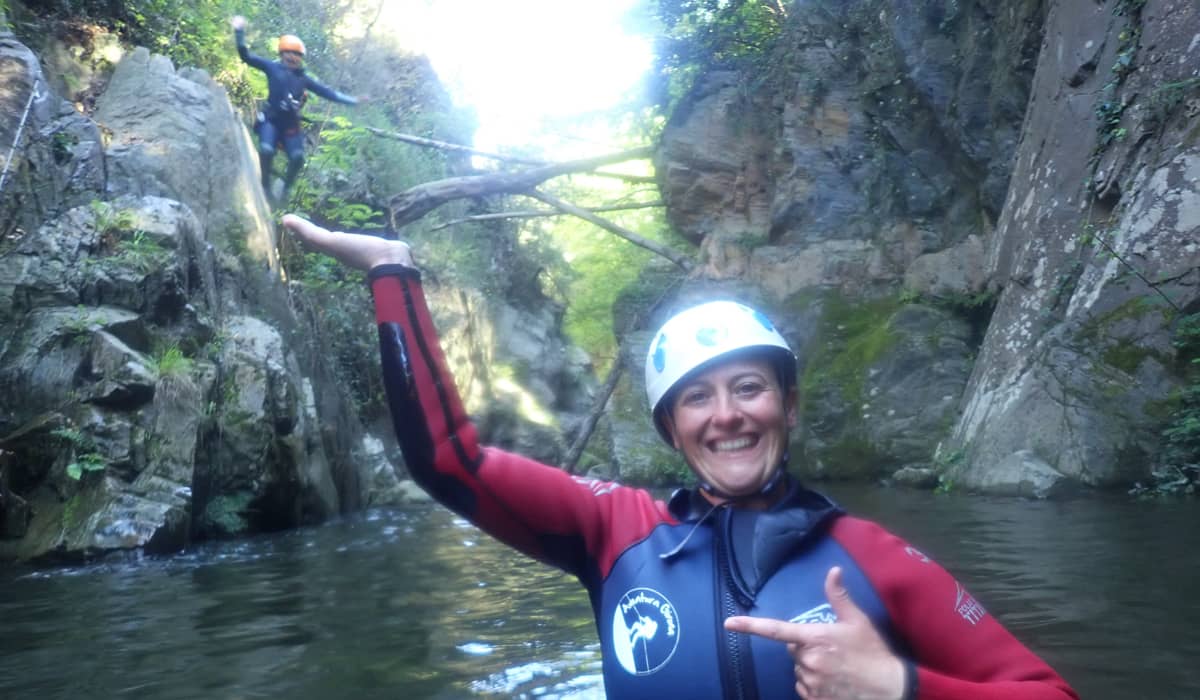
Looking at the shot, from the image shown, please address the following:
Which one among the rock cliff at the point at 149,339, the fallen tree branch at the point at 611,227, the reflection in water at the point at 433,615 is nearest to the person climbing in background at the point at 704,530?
the reflection in water at the point at 433,615

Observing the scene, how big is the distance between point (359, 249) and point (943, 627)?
1306 millimetres

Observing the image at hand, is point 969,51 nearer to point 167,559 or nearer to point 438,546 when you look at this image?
point 438,546

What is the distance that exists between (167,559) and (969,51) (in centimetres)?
1242

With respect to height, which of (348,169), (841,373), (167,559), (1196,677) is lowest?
(1196,677)

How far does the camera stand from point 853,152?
16.1m

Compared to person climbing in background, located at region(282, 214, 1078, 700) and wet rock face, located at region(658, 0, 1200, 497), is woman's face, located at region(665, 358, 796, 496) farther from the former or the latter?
wet rock face, located at region(658, 0, 1200, 497)

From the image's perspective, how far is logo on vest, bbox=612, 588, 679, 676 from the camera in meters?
1.81

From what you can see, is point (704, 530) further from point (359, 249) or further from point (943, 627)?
point (359, 249)

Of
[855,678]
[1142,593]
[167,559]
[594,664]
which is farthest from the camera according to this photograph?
[167,559]

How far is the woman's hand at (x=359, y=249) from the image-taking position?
1.88 m

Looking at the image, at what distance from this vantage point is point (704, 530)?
1.94m

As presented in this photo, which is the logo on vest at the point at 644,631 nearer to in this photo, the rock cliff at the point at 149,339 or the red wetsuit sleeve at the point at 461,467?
the red wetsuit sleeve at the point at 461,467

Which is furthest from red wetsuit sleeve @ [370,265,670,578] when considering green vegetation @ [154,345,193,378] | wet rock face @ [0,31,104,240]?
wet rock face @ [0,31,104,240]

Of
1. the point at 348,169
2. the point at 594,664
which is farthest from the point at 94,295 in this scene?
the point at 348,169
